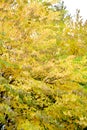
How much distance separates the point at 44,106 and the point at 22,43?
2.12m

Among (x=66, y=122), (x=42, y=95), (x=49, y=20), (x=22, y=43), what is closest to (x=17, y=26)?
(x=22, y=43)

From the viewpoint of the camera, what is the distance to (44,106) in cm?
984

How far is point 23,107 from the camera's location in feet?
29.5

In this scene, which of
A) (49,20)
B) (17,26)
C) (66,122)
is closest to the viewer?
(17,26)

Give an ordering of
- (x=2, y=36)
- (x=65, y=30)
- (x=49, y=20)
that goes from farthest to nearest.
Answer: (x=65, y=30)
(x=49, y=20)
(x=2, y=36)

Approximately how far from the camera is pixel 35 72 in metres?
9.02

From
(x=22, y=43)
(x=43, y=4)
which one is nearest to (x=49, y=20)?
(x=43, y=4)

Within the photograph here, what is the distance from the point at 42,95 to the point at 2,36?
6.59 ft

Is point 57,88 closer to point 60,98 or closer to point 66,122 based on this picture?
point 60,98

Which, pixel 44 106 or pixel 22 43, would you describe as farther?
pixel 44 106

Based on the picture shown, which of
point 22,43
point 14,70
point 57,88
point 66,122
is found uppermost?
point 22,43

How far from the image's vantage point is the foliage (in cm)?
848

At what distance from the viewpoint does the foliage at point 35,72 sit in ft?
27.8

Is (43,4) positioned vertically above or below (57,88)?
above
